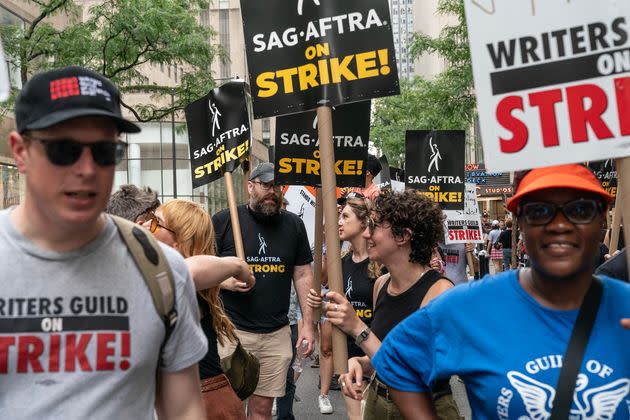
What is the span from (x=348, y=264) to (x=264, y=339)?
87 centimetres

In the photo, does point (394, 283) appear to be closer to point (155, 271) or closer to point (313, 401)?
point (155, 271)

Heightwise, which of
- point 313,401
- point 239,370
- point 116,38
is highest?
point 116,38

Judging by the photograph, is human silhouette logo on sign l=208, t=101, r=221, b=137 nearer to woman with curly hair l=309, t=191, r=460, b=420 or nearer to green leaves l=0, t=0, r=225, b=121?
woman with curly hair l=309, t=191, r=460, b=420

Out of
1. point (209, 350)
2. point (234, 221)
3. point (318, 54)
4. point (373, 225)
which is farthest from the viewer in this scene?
point (234, 221)

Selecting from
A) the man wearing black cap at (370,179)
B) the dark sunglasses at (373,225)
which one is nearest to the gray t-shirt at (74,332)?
the dark sunglasses at (373,225)

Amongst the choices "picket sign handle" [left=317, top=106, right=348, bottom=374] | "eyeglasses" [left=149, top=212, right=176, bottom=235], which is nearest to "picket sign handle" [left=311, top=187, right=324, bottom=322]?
"picket sign handle" [left=317, top=106, right=348, bottom=374]

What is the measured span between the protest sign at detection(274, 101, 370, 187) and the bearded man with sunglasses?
3.82 metres

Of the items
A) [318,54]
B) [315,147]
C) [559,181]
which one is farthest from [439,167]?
[559,181]

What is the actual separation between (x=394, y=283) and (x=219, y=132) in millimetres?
3020

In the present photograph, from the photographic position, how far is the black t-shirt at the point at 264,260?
685cm

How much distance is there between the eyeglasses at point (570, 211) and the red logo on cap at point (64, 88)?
128 cm

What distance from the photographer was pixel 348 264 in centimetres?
711

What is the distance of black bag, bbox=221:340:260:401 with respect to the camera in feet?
14.8

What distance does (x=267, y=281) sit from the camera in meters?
6.92
